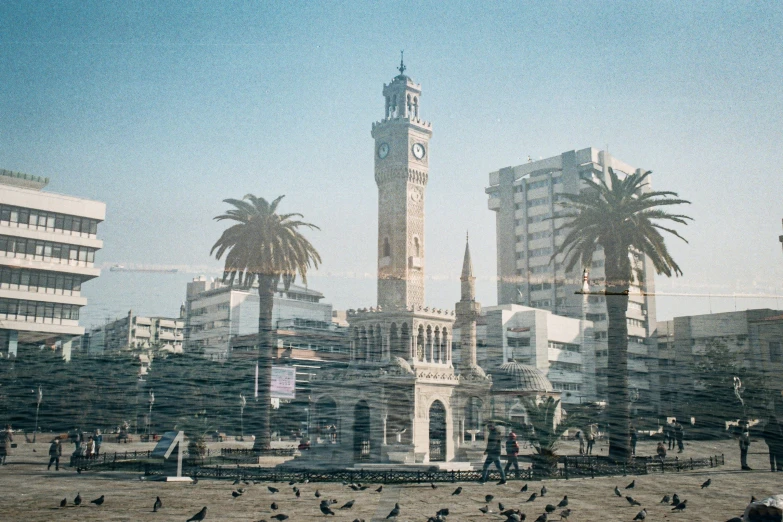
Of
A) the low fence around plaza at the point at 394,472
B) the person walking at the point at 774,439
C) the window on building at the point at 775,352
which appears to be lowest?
the low fence around plaza at the point at 394,472

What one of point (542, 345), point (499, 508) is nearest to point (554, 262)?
point (542, 345)

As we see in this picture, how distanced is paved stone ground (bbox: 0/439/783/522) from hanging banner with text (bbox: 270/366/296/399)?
3567 cm

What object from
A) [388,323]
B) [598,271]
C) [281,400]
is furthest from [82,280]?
[598,271]

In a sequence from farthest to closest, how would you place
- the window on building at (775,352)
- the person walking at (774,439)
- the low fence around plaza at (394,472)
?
1. the window on building at (775,352)
2. the low fence around plaza at (394,472)
3. the person walking at (774,439)

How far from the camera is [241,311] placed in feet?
275

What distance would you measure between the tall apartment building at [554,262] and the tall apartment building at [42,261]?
42.9 meters

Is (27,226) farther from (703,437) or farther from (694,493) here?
(703,437)

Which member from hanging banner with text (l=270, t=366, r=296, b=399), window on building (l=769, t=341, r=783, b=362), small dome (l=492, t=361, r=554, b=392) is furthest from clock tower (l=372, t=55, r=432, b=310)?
window on building (l=769, t=341, r=783, b=362)

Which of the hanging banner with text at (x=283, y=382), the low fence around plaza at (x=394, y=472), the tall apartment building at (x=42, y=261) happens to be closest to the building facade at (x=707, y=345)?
the low fence around plaza at (x=394, y=472)

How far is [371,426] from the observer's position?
133 feet

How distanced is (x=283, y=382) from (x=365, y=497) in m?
44.3

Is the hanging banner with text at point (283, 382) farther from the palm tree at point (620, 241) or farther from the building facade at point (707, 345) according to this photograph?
the palm tree at point (620, 241)

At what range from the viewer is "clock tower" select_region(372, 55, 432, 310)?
55.7m

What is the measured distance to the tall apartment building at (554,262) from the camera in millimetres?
78688
